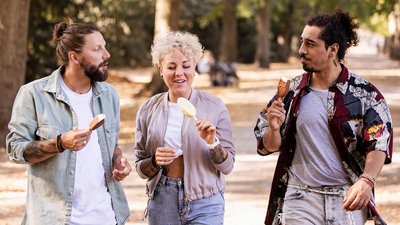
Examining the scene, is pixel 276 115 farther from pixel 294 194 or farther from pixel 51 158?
pixel 51 158

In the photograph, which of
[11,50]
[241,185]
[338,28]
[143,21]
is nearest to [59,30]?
[338,28]

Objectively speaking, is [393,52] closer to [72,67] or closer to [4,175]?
[4,175]

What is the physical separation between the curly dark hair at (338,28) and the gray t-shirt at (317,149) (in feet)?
1.12

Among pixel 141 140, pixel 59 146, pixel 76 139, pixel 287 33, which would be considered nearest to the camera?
pixel 76 139

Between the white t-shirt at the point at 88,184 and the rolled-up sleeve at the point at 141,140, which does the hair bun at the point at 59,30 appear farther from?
the rolled-up sleeve at the point at 141,140

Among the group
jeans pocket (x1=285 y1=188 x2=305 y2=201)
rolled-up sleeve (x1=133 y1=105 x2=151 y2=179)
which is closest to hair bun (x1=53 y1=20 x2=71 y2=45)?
rolled-up sleeve (x1=133 y1=105 x2=151 y2=179)

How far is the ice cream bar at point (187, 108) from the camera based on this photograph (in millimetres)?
4914

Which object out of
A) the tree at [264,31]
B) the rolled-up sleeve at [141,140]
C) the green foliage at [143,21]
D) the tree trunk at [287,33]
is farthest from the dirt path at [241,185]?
the tree trunk at [287,33]

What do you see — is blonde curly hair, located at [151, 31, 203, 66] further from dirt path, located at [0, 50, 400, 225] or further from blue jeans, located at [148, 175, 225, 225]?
dirt path, located at [0, 50, 400, 225]

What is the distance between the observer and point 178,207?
206 inches

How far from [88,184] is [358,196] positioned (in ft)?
5.06

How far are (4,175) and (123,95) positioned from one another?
1657cm

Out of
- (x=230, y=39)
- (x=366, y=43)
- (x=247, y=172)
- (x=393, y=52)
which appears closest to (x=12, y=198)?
(x=247, y=172)

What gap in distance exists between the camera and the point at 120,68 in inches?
2122
